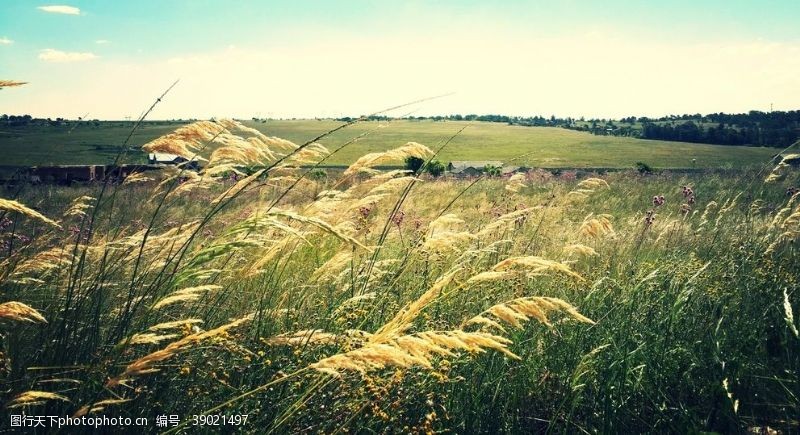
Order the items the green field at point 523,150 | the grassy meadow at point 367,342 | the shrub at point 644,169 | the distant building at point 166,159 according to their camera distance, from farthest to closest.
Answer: the green field at point 523,150
the shrub at point 644,169
the distant building at point 166,159
the grassy meadow at point 367,342

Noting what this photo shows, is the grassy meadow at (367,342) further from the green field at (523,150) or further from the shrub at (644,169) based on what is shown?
the green field at (523,150)

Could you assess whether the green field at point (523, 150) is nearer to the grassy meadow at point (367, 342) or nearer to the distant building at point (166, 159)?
the distant building at point (166, 159)

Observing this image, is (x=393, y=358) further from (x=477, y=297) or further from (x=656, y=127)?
(x=656, y=127)

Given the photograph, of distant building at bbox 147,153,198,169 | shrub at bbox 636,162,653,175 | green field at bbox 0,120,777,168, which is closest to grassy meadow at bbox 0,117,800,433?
distant building at bbox 147,153,198,169

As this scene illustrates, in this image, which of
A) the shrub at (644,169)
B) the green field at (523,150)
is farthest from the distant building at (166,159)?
the green field at (523,150)

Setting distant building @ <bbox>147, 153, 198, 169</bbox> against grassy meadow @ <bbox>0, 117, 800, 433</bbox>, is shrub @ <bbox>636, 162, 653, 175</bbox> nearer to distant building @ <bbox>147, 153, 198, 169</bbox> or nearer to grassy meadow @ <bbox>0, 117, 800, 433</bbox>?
grassy meadow @ <bbox>0, 117, 800, 433</bbox>

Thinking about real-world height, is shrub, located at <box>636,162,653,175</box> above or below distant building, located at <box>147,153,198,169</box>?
below

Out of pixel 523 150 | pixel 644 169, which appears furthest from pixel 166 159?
pixel 523 150

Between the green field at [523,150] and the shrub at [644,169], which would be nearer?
the shrub at [644,169]

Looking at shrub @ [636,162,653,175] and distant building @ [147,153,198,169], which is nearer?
distant building @ [147,153,198,169]

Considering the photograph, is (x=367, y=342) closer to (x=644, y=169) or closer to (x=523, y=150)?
(x=644, y=169)

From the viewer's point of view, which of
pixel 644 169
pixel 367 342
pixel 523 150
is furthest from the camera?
Result: pixel 523 150

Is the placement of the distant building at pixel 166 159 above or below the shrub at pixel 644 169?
above

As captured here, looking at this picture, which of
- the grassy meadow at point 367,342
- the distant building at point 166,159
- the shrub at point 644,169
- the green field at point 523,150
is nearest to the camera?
the grassy meadow at point 367,342
